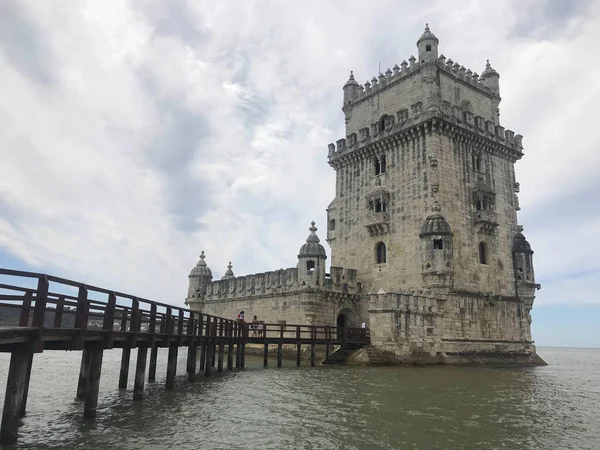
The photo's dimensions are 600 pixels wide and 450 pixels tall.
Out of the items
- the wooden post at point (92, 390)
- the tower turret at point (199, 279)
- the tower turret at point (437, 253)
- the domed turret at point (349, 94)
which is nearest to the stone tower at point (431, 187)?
the tower turret at point (437, 253)

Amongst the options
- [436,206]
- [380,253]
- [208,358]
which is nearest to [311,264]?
[380,253]

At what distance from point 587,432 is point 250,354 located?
30.1m

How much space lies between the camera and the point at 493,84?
3847cm

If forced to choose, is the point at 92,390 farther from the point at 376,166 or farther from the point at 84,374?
the point at 376,166

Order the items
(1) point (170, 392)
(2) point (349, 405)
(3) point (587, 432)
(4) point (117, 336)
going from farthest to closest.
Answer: (1) point (170, 392) < (2) point (349, 405) < (4) point (117, 336) < (3) point (587, 432)

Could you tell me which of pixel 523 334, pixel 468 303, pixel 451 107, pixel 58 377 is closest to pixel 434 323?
pixel 468 303

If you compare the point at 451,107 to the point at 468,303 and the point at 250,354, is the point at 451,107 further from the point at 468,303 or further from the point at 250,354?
the point at 250,354

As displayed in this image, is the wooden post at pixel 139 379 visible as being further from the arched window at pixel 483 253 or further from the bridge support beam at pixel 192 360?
the arched window at pixel 483 253

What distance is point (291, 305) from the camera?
34625 millimetres

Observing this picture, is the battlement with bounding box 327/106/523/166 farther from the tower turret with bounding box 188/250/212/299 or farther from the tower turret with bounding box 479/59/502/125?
the tower turret with bounding box 188/250/212/299

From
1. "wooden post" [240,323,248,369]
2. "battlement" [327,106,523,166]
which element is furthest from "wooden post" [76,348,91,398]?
"battlement" [327,106,523,166]

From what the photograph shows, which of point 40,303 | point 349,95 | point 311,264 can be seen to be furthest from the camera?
point 349,95

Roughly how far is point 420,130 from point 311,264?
11.7 metres

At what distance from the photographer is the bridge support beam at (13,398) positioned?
29.8ft
